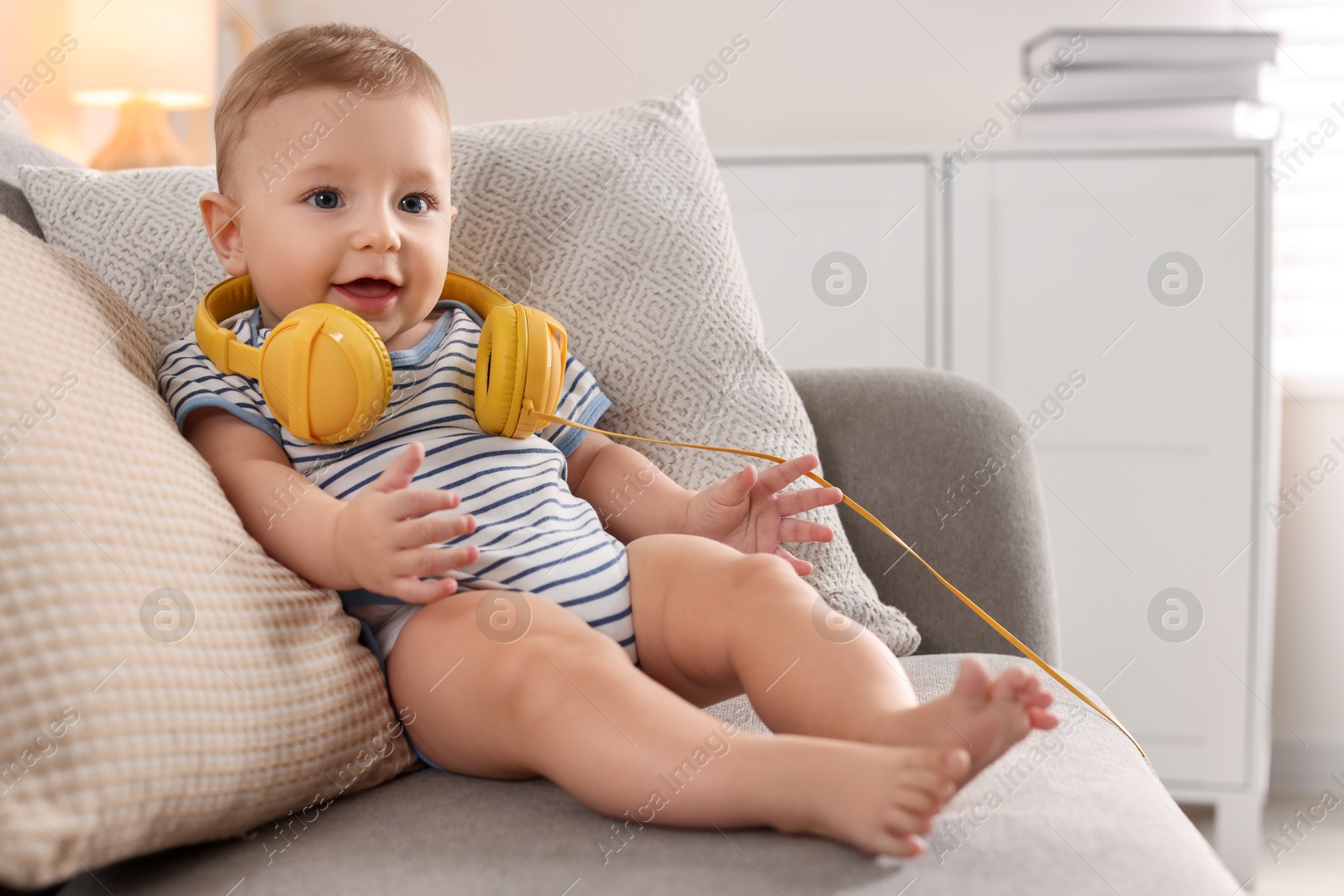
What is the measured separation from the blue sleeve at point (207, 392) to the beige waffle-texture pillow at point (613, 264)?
4.9 inches

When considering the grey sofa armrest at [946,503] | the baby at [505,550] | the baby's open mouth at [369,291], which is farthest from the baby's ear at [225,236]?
the grey sofa armrest at [946,503]

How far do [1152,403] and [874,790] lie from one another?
1.25 meters

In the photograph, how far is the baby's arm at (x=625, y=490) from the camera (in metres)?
0.81

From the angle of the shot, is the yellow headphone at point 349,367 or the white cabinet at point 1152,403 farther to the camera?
the white cabinet at point 1152,403

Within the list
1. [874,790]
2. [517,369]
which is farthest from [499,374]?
[874,790]

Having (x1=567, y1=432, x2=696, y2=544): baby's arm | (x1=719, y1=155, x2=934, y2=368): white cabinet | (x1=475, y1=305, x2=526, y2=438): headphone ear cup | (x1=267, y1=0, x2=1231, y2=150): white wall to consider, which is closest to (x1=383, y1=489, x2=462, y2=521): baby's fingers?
(x1=475, y1=305, x2=526, y2=438): headphone ear cup

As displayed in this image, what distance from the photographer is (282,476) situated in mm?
677

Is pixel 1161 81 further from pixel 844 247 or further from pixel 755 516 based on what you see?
pixel 755 516

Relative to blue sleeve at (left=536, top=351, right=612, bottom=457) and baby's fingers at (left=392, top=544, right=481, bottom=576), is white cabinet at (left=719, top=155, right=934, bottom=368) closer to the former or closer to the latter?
blue sleeve at (left=536, top=351, right=612, bottom=457)

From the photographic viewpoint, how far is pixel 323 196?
751 mm

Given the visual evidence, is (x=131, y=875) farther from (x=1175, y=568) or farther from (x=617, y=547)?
(x=1175, y=568)

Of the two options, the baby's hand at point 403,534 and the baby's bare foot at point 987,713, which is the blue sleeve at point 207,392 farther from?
the baby's bare foot at point 987,713

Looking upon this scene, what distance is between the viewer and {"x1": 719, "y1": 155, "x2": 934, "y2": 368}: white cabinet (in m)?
1.60

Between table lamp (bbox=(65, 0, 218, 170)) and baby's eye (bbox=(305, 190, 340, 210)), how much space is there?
1.03 meters
